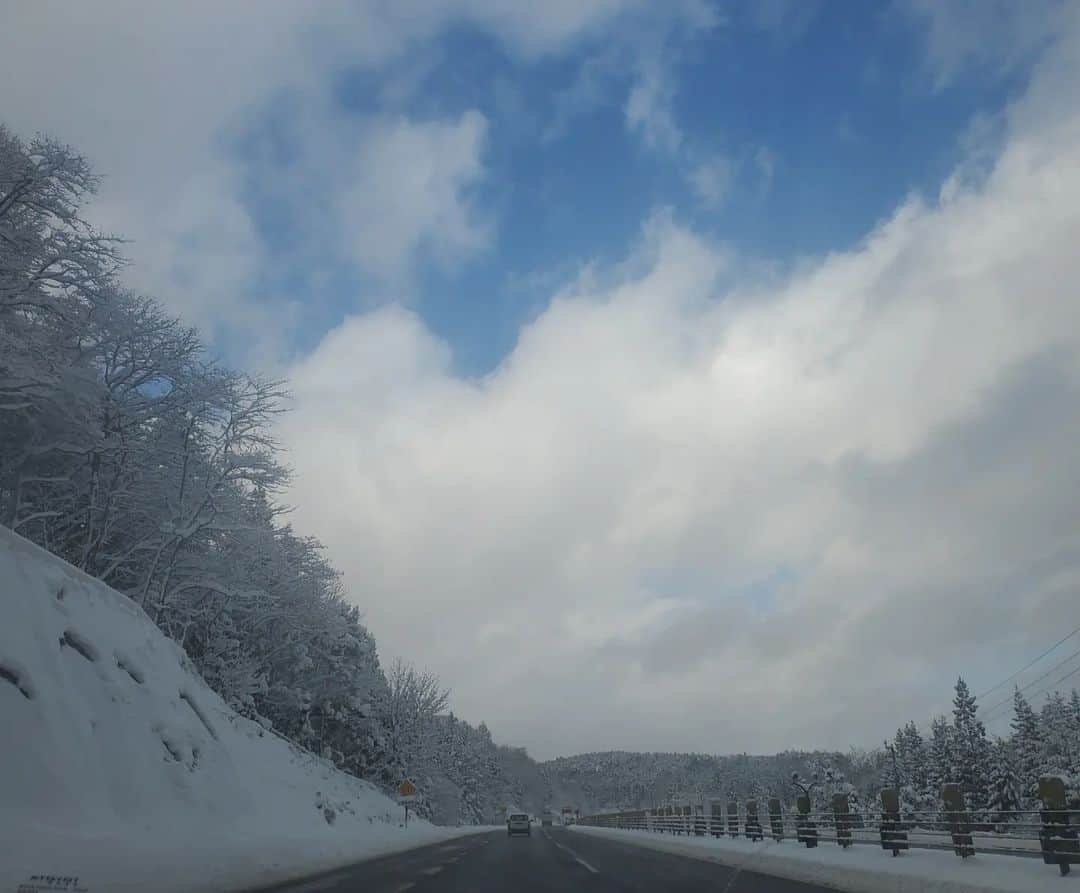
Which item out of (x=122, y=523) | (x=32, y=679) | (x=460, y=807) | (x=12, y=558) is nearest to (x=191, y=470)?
(x=122, y=523)

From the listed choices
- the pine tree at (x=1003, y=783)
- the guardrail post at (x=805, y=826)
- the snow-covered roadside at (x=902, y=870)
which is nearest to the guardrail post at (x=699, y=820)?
the snow-covered roadside at (x=902, y=870)

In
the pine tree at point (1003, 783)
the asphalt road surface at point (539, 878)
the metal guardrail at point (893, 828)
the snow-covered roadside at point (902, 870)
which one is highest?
the pine tree at point (1003, 783)

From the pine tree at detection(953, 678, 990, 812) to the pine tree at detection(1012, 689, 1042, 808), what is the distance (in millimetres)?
3302

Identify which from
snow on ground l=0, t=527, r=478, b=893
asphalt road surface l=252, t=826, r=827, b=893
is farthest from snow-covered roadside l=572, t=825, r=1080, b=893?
snow on ground l=0, t=527, r=478, b=893

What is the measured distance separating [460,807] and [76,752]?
110961 millimetres

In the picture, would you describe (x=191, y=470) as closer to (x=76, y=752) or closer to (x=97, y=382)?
(x=97, y=382)

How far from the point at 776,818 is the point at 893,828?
902 centimetres

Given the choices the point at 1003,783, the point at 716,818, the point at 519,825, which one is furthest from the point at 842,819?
the point at 1003,783

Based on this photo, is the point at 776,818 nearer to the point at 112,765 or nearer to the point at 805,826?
the point at 805,826

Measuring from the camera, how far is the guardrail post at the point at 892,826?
564 inches

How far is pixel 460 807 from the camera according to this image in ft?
369

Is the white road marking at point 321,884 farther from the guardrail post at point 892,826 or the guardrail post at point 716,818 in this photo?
the guardrail post at point 716,818

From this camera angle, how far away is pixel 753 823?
2473 cm

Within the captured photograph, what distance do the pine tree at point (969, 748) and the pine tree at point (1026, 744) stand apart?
10.8 feet
